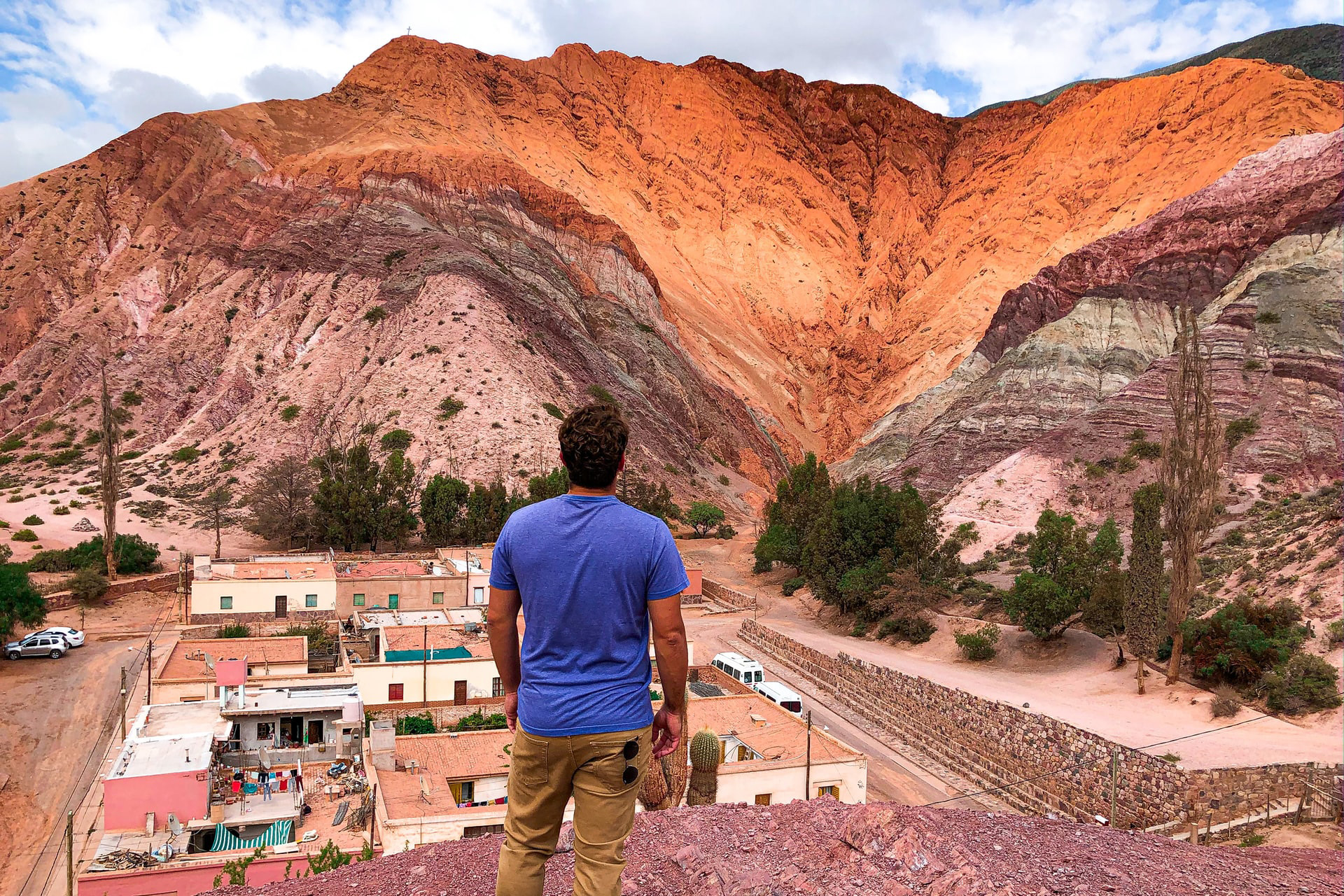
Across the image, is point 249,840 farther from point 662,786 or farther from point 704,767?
point 662,786

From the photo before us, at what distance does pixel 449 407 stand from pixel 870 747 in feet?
139

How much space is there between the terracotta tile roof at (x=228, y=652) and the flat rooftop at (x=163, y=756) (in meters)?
7.68

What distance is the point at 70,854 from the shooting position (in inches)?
429

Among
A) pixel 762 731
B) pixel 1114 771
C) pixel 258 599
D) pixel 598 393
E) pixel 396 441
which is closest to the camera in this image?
pixel 1114 771

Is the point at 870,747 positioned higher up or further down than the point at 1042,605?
further down

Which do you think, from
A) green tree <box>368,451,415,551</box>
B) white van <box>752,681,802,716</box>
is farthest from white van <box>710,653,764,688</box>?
green tree <box>368,451,415,551</box>

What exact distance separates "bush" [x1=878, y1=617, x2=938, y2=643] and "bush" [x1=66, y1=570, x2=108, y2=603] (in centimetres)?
3282

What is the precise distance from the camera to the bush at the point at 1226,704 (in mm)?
20375

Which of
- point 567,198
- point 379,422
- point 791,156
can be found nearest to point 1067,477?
point 379,422

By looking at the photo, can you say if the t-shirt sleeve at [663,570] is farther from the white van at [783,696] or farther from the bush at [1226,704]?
the bush at [1226,704]

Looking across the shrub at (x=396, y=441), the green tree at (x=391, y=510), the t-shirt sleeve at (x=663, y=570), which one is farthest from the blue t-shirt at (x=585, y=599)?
the shrub at (x=396, y=441)

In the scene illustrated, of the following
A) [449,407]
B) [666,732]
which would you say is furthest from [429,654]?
[449,407]

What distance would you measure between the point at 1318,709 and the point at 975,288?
281 feet

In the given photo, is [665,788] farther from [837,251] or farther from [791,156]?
[791,156]
